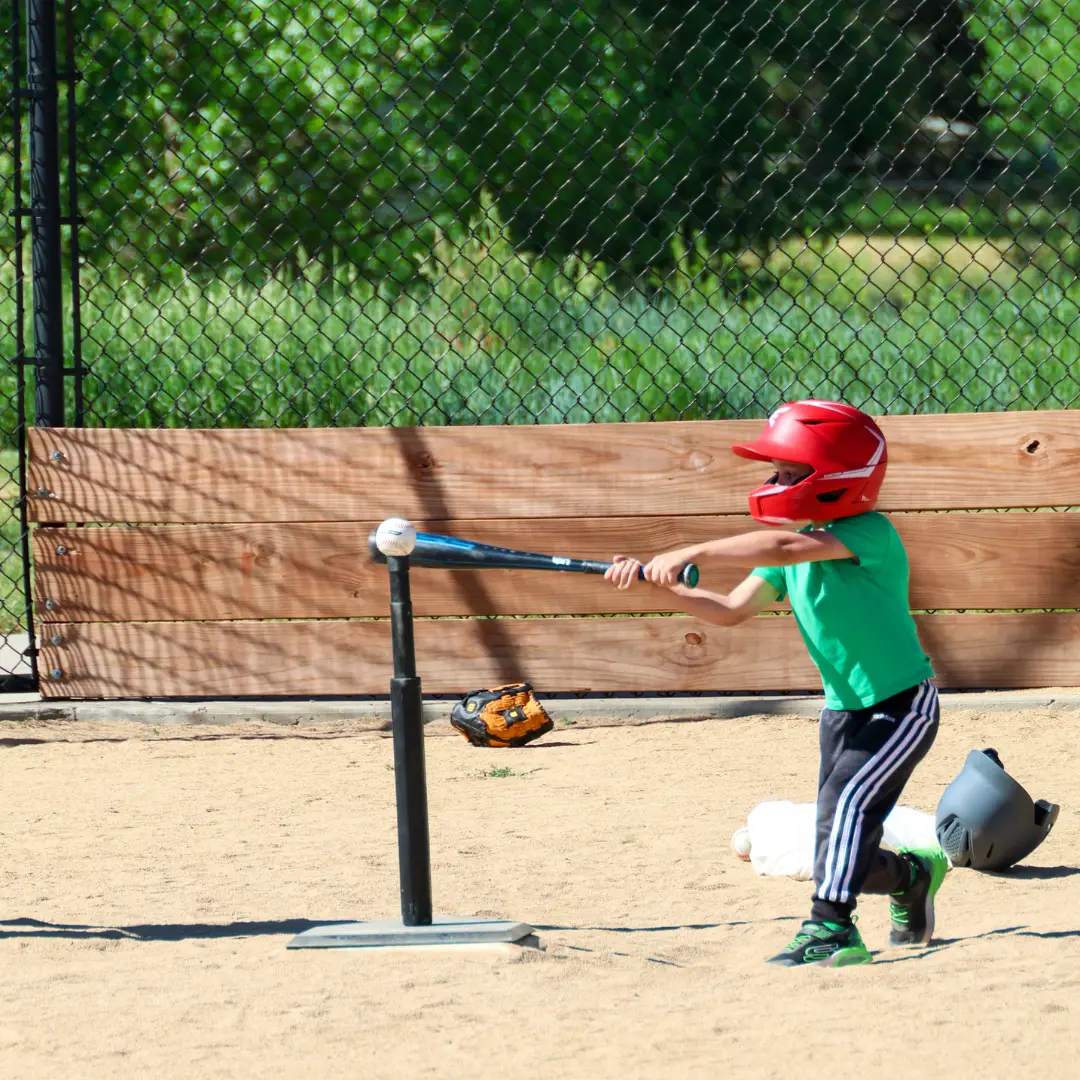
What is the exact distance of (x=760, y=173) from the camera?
44.4 feet

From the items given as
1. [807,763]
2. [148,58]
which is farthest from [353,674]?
[148,58]

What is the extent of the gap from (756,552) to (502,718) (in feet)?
8.70

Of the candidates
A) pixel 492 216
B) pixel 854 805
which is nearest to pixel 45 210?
pixel 854 805

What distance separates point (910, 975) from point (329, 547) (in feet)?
11.2

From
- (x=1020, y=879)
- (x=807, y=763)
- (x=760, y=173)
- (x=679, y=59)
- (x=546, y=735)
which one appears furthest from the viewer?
(x=760, y=173)

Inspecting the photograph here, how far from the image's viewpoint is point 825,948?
9.89ft

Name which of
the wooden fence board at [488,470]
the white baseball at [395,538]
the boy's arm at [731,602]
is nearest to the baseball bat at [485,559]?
the white baseball at [395,538]

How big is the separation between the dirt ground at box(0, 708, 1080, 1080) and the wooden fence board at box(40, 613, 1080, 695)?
22 centimetres

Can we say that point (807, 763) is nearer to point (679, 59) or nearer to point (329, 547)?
point (329, 547)

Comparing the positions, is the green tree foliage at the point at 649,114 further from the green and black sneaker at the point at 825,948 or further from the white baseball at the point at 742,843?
the green and black sneaker at the point at 825,948

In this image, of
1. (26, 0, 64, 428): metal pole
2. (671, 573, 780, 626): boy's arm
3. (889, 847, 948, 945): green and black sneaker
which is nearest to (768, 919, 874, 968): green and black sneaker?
(889, 847, 948, 945): green and black sneaker

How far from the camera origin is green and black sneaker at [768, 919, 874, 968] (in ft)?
9.84

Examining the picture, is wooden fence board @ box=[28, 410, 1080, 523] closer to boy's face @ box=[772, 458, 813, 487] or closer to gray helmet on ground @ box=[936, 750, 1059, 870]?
gray helmet on ground @ box=[936, 750, 1059, 870]

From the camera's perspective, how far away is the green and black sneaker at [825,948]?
300cm
